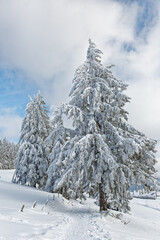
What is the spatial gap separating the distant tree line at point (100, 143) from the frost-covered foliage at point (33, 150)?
8.72m

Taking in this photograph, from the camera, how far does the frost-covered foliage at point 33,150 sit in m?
20.6

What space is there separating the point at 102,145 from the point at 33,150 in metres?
12.8

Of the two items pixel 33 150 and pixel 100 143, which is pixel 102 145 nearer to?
pixel 100 143

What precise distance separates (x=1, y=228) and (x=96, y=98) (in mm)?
8403

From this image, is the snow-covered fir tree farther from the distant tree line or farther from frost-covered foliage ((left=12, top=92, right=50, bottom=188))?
frost-covered foliage ((left=12, top=92, right=50, bottom=188))

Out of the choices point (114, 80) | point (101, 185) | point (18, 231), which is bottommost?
point (18, 231)

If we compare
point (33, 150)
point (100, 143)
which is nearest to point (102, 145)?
point (100, 143)

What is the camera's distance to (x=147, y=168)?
448 inches

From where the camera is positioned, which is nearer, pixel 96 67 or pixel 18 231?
pixel 18 231

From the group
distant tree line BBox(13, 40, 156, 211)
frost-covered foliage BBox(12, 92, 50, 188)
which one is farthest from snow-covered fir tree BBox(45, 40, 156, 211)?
frost-covered foliage BBox(12, 92, 50, 188)

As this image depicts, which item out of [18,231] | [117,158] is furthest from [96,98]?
[18,231]

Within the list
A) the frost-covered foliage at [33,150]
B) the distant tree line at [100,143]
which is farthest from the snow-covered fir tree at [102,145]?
the frost-covered foliage at [33,150]

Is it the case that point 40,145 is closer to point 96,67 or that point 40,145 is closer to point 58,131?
point 58,131

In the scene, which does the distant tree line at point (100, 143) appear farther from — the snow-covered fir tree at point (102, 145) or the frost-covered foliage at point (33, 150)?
the frost-covered foliage at point (33, 150)
